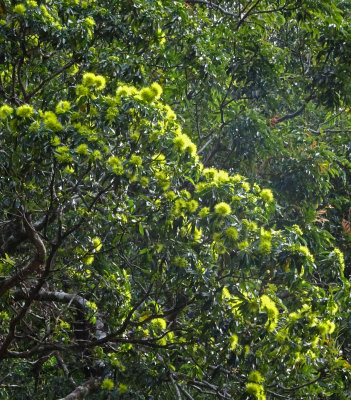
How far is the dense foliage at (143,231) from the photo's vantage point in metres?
3.35

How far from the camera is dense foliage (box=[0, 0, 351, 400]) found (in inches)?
132

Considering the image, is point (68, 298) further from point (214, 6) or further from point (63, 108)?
point (214, 6)

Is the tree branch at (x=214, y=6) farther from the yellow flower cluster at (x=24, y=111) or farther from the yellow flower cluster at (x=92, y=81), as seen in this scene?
the yellow flower cluster at (x=24, y=111)

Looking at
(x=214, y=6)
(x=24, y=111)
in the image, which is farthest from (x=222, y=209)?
(x=214, y=6)

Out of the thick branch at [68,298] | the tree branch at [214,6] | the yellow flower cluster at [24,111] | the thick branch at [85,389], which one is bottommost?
the thick branch at [85,389]

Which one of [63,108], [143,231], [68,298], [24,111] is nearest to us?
[24,111]

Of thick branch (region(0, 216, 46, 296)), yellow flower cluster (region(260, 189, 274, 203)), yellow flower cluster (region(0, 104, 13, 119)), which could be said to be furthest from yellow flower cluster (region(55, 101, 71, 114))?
yellow flower cluster (region(260, 189, 274, 203))

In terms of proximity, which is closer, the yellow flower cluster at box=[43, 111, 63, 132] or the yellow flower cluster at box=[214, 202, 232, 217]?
the yellow flower cluster at box=[43, 111, 63, 132]

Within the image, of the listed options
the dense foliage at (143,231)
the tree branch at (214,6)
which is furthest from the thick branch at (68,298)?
the tree branch at (214,6)

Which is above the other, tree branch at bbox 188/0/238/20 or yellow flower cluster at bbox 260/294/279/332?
tree branch at bbox 188/0/238/20

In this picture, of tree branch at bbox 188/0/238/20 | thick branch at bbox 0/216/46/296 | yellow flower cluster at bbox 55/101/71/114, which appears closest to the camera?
yellow flower cluster at bbox 55/101/71/114

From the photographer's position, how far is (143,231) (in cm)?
374

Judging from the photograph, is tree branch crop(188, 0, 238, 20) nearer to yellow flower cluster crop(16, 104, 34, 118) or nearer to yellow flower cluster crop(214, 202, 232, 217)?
yellow flower cluster crop(214, 202, 232, 217)

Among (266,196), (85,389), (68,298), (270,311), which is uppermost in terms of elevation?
(266,196)
